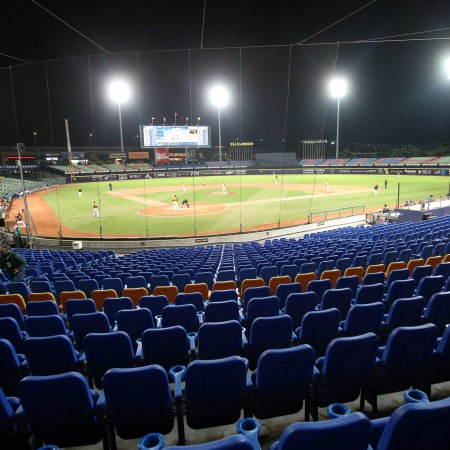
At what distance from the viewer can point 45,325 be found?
14.6 ft

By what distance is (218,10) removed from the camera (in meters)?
11.5

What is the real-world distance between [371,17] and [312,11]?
110 inches

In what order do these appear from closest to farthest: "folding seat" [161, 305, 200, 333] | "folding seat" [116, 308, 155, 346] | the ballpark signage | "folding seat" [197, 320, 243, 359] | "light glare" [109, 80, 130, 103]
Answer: "folding seat" [197, 320, 243, 359] < "folding seat" [116, 308, 155, 346] < "folding seat" [161, 305, 200, 333] < "light glare" [109, 80, 130, 103] < the ballpark signage

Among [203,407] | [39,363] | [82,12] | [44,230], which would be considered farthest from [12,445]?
[44,230]

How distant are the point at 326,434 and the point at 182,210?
26.4 meters

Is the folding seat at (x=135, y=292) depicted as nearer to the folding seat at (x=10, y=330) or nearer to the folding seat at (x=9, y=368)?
the folding seat at (x=10, y=330)

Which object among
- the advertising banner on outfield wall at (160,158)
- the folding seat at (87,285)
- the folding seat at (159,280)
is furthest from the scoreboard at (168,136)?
the folding seat at (87,285)

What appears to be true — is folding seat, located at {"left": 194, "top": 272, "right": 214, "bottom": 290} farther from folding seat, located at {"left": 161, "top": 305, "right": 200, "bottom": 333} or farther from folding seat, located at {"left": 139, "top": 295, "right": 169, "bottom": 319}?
folding seat, located at {"left": 161, "top": 305, "right": 200, "bottom": 333}

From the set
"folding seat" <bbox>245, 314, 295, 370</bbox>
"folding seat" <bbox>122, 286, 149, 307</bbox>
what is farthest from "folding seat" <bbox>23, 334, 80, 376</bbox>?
"folding seat" <bbox>122, 286, 149, 307</bbox>

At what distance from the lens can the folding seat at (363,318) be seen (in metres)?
4.05

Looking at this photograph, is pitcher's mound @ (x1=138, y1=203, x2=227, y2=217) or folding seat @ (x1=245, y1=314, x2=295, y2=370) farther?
pitcher's mound @ (x1=138, y1=203, x2=227, y2=217)

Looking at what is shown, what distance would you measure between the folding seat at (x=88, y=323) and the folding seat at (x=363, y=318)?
313 centimetres

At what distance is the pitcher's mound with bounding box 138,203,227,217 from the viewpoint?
85.4ft

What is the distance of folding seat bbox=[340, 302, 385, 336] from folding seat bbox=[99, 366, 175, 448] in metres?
2.43
